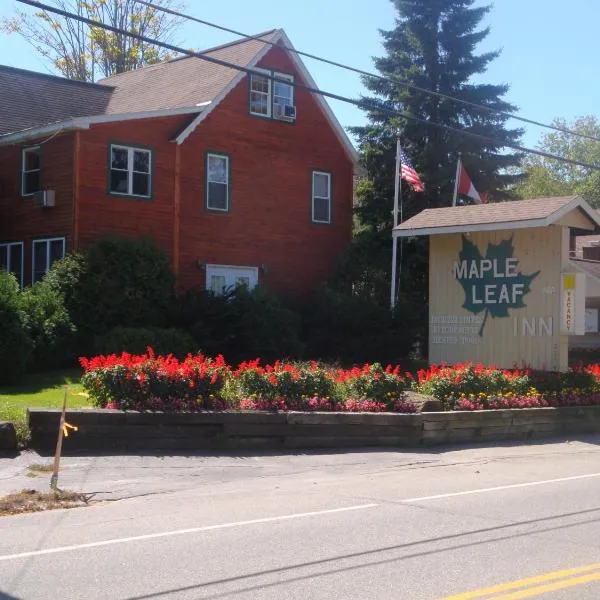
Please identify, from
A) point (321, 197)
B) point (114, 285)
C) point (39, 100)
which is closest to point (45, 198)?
point (114, 285)

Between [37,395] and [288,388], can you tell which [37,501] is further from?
[37,395]

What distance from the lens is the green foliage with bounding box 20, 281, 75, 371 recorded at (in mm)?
19672

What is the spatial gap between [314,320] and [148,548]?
18.6m

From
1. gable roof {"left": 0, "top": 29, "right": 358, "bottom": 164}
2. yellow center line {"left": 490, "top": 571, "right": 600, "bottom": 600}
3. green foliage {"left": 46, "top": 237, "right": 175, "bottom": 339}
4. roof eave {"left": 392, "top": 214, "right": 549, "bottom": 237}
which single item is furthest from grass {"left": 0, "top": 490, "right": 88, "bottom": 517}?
gable roof {"left": 0, "top": 29, "right": 358, "bottom": 164}

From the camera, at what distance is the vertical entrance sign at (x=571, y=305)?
58.9 feet

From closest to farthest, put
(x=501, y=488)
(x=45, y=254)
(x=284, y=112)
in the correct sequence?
1. (x=501, y=488)
2. (x=45, y=254)
3. (x=284, y=112)

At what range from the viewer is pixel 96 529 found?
328 inches

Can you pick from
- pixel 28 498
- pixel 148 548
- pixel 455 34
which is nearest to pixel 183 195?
pixel 455 34

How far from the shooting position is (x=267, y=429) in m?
13.6

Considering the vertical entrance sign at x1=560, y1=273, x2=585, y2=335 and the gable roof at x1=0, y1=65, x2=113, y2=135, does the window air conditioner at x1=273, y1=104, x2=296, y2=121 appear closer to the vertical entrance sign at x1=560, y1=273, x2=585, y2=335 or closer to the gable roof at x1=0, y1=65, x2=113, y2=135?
the gable roof at x1=0, y1=65, x2=113, y2=135

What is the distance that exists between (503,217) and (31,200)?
554 inches

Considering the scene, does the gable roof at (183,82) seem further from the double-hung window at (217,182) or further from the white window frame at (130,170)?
the white window frame at (130,170)

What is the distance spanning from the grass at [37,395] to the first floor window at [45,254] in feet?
17.7

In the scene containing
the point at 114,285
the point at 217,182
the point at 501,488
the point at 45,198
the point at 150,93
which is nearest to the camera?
the point at 501,488
